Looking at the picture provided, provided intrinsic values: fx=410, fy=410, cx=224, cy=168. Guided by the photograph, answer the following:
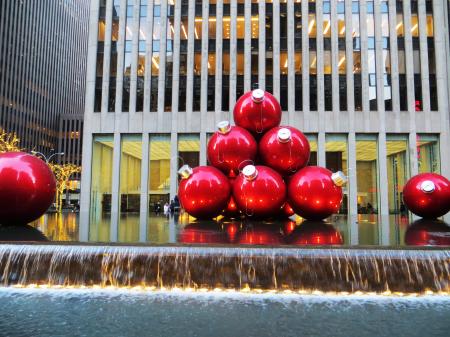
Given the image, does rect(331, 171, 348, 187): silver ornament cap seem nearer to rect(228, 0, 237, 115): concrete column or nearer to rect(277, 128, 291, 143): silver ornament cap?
rect(277, 128, 291, 143): silver ornament cap

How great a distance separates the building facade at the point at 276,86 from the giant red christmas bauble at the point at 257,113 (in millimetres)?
21371

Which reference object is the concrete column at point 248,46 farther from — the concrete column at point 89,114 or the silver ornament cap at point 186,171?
the silver ornament cap at point 186,171

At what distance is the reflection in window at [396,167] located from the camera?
30.9 metres

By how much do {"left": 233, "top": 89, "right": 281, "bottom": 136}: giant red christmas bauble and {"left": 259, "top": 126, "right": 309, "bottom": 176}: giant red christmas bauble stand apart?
276 millimetres

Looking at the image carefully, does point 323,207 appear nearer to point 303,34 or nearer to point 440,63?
point 303,34

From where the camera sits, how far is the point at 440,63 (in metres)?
30.8

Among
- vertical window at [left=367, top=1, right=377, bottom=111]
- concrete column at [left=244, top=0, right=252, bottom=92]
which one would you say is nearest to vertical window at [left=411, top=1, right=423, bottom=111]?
→ vertical window at [left=367, top=1, right=377, bottom=111]

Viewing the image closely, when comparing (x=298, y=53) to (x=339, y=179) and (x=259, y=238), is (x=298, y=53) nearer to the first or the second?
(x=339, y=179)

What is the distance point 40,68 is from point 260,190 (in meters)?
108

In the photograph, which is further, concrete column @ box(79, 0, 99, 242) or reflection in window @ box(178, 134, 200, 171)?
reflection in window @ box(178, 134, 200, 171)

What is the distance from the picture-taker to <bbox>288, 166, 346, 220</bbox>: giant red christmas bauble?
8.51 meters

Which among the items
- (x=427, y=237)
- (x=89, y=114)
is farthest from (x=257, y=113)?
(x=89, y=114)

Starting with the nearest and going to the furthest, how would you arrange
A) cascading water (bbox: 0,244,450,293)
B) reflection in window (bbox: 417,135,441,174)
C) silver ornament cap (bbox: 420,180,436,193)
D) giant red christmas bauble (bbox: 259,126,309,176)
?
cascading water (bbox: 0,244,450,293), giant red christmas bauble (bbox: 259,126,309,176), silver ornament cap (bbox: 420,180,436,193), reflection in window (bbox: 417,135,441,174)

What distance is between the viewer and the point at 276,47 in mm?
31453
